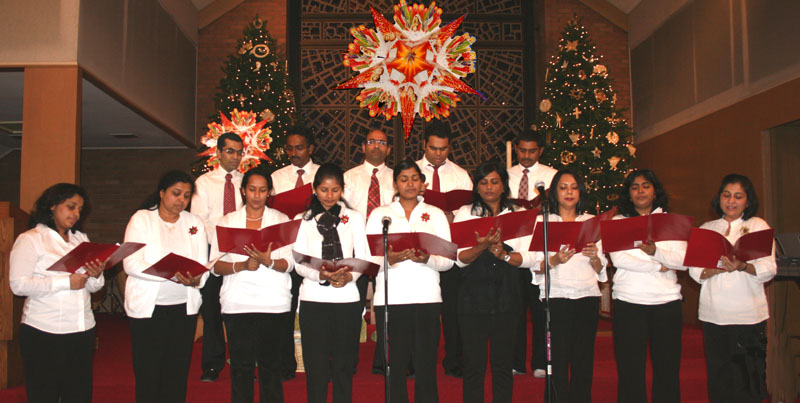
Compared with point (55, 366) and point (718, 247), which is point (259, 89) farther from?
point (718, 247)

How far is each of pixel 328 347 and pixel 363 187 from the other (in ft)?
5.10

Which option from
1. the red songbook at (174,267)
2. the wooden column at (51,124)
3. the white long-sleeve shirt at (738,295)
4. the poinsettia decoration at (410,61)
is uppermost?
the poinsettia decoration at (410,61)

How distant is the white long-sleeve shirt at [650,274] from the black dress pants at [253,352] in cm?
196

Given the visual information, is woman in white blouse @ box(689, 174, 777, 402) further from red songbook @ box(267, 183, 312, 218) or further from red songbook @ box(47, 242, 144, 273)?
red songbook @ box(47, 242, 144, 273)

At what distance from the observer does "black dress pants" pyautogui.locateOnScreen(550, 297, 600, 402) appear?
3477 mm

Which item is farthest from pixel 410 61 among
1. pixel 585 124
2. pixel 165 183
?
pixel 165 183

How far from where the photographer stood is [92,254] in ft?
10.4

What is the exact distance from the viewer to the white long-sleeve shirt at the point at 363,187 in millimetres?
4555

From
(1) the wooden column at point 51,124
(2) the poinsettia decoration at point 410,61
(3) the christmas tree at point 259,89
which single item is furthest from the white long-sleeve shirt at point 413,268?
(3) the christmas tree at point 259,89

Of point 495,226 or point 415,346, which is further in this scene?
point 415,346

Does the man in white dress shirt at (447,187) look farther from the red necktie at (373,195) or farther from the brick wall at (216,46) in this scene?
the brick wall at (216,46)

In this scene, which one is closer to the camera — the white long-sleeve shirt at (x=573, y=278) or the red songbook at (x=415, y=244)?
the red songbook at (x=415, y=244)

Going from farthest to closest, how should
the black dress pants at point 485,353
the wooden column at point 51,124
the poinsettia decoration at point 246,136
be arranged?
the wooden column at point 51,124 → the poinsettia decoration at point 246,136 → the black dress pants at point 485,353

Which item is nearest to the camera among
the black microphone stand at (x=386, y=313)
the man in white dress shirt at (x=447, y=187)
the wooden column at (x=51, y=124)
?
the black microphone stand at (x=386, y=313)
